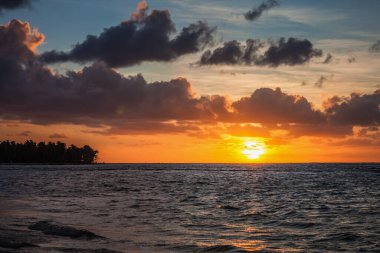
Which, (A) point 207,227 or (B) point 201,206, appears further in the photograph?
(B) point 201,206

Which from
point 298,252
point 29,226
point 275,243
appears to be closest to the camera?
point 298,252

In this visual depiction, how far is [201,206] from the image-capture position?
149ft

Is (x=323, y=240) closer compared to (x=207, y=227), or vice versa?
(x=323, y=240)

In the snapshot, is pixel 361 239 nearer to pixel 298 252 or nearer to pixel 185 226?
pixel 298 252

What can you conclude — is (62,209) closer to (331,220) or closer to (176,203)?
(176,203)

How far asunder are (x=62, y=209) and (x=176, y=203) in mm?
12701

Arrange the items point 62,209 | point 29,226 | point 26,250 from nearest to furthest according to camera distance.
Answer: point 26,250 < point 29,226 < point 62,209

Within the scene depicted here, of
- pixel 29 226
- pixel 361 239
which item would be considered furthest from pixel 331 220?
pixel 29 226

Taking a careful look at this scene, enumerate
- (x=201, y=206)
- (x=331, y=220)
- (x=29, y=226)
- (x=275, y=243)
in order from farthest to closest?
(x=201, y=206)
(x=331, y=220)
(x=29, y=226)
(x=275, y=243)

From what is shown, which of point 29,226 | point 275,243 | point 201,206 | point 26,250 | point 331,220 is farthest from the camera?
point 201,206

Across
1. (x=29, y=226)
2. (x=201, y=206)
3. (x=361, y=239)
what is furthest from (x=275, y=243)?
(x=201, y=206)

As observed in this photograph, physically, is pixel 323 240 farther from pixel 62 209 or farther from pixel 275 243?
pixel 62 209

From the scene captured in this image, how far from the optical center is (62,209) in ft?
131

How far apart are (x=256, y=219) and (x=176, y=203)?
14151mm
